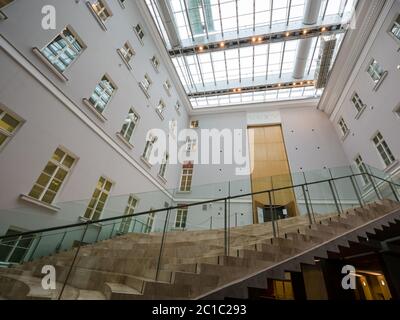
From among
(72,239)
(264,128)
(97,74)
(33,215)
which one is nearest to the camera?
(72,239)

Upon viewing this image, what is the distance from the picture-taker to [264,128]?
17391mm

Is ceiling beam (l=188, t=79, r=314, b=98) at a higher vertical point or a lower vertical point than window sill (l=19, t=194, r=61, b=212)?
higher

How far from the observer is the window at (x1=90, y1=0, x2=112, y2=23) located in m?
8.21

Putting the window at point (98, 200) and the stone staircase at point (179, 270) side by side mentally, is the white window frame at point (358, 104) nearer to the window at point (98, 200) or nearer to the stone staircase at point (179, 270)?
the stone staircase at point (179, 270)

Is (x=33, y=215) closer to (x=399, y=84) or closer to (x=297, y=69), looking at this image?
(x=399, y=84)

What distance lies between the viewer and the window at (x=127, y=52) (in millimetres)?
9678

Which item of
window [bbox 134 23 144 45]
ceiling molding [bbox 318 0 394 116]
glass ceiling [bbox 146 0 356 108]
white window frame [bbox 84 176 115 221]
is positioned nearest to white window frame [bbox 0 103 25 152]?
white window frame [bbox 84 176 115 221]

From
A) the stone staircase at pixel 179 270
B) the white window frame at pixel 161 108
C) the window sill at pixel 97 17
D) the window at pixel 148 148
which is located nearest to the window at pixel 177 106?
the white window frame at pixel 161 108

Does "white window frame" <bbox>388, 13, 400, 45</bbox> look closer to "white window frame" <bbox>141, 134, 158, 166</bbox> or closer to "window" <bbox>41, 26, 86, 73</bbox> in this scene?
"white window frame" <bbox>141, 134, 158, 166</bbox>

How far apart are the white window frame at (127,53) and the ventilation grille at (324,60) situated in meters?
10.8

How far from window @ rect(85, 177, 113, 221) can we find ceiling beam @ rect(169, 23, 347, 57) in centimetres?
1027

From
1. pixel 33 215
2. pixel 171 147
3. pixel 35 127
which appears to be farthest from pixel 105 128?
pixel 171 147

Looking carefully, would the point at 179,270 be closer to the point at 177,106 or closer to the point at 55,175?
the point at 55,175
